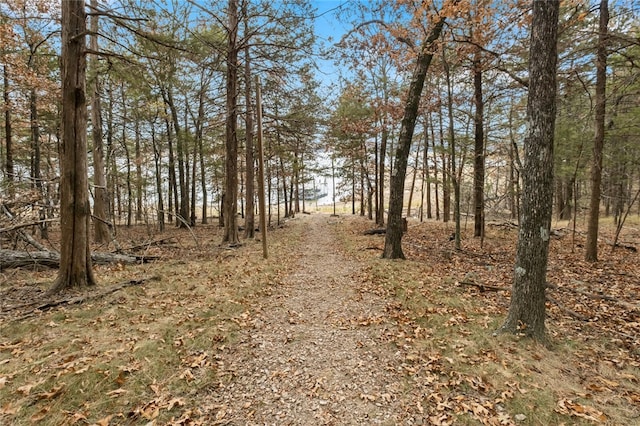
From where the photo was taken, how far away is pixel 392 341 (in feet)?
14.4

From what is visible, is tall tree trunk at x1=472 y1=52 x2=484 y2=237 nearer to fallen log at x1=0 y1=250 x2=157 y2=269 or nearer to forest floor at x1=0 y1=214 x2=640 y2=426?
forest floor at x1=0 y1=214 x2=640 y2=426

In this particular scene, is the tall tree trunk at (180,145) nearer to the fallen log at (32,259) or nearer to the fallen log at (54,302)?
the fallen log at (32,259)

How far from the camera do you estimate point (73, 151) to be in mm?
5320

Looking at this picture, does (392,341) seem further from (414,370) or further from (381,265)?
(381,265)

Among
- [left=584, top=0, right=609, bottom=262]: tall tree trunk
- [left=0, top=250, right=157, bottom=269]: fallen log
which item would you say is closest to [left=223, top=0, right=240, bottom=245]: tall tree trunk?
[left=0, top=250, right=157, bottom=269]: fallen log

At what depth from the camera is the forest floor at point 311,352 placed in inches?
117

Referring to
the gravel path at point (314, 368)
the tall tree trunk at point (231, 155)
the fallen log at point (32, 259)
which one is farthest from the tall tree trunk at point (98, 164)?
the gravel path at point (314, 368)

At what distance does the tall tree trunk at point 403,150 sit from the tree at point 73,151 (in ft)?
24.6

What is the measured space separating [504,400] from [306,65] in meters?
11.0

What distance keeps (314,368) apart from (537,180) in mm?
3870

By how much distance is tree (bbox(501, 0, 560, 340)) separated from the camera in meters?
3.77

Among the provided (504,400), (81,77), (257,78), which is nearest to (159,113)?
(257,78)

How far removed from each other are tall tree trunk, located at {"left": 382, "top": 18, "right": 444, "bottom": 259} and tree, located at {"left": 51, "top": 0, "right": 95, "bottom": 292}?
7.51 metres

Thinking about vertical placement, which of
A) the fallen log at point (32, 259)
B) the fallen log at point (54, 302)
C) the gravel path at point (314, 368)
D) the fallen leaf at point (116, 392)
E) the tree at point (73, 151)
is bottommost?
the gravel path at point (314, 368)
